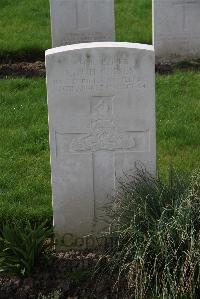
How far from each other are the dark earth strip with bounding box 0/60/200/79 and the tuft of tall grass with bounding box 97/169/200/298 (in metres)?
4.74

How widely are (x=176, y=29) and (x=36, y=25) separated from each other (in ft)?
8.20

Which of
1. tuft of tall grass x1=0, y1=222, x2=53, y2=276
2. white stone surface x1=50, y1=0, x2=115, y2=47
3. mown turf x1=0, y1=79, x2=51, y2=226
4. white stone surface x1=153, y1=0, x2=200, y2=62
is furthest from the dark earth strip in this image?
tuft of tall grass x1=0, y1=222, x2=53, y2=276

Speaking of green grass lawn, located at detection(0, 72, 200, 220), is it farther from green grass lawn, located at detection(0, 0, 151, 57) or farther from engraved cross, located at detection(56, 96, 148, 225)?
green grass lawn, located at detection(0, 0, 151, 57)

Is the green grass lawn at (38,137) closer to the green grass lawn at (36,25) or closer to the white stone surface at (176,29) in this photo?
the white stone surface at (176,29)

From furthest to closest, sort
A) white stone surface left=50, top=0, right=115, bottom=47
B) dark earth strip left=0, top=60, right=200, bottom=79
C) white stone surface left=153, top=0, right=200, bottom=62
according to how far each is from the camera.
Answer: white stone surface left=153, top=0, right=200, bottom=62 → white stone surface left=50, top=0, right=115, bottom=47 → dark earth strip left=0, top=60, right=200, bottom=79

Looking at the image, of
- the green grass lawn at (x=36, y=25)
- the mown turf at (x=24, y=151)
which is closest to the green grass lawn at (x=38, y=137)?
the mown turf at (x=24, y=151)

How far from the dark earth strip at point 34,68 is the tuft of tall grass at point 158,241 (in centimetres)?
474

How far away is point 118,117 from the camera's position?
4973mm

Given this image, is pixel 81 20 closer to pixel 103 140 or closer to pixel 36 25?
pixel 36 25

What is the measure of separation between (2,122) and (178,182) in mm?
3117

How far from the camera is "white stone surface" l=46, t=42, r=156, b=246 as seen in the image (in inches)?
192

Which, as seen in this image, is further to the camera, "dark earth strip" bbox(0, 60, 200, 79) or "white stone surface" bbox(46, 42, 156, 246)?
"dark earth strip" bbox(0, 60, 200, 79)

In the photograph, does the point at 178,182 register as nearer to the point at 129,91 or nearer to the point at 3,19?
the point at 129,91

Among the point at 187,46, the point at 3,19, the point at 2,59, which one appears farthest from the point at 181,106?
the point at 3,19
